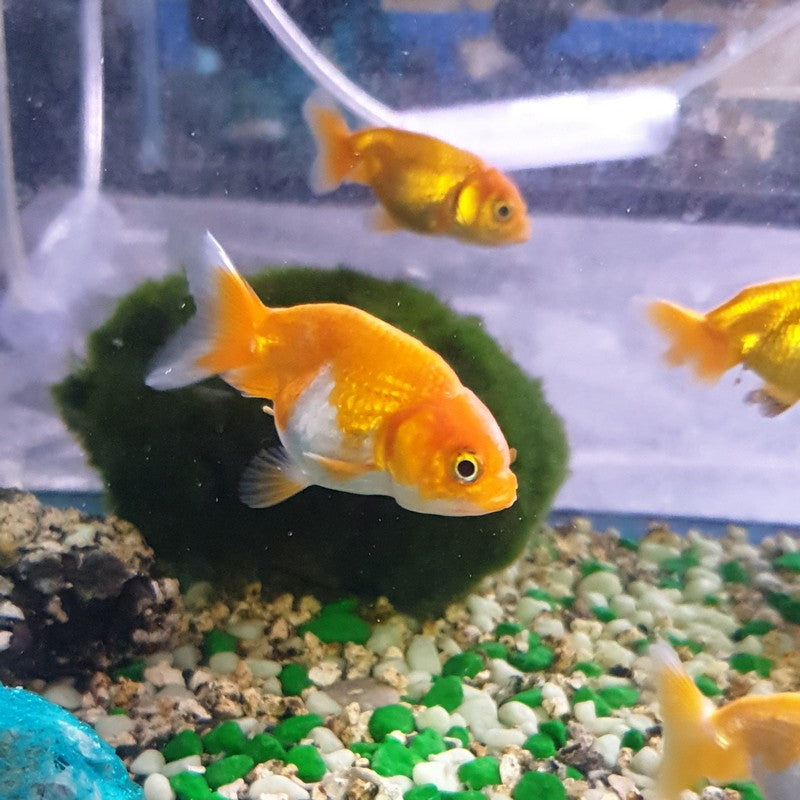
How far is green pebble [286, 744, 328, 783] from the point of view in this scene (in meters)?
1.80

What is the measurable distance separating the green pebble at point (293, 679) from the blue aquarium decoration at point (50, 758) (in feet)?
2.13

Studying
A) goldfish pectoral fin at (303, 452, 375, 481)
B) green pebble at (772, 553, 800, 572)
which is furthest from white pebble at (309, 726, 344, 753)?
green pebble at (772, 553, 800, 572)

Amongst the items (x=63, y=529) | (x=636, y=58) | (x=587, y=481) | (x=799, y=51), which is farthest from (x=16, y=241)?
(x=799, y=51)

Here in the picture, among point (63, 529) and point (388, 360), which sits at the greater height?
point (388, 360)

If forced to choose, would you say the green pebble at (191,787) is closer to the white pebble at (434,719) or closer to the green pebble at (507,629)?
the white pebble at (434,719)

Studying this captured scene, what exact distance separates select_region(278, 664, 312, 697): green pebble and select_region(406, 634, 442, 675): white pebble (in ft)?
1.04

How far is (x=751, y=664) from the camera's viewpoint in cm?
240

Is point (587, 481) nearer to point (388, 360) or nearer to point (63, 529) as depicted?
point (63, 529)

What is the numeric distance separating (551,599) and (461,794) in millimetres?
1079

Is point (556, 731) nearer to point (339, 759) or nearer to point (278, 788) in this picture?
point (339, 759)

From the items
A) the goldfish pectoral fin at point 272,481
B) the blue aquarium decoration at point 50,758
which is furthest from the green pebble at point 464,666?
the goldfish pectoral fin at point 272,481

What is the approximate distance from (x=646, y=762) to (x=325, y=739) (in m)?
0.77

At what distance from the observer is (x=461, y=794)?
173cm

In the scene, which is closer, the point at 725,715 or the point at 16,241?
the point at 725,715
